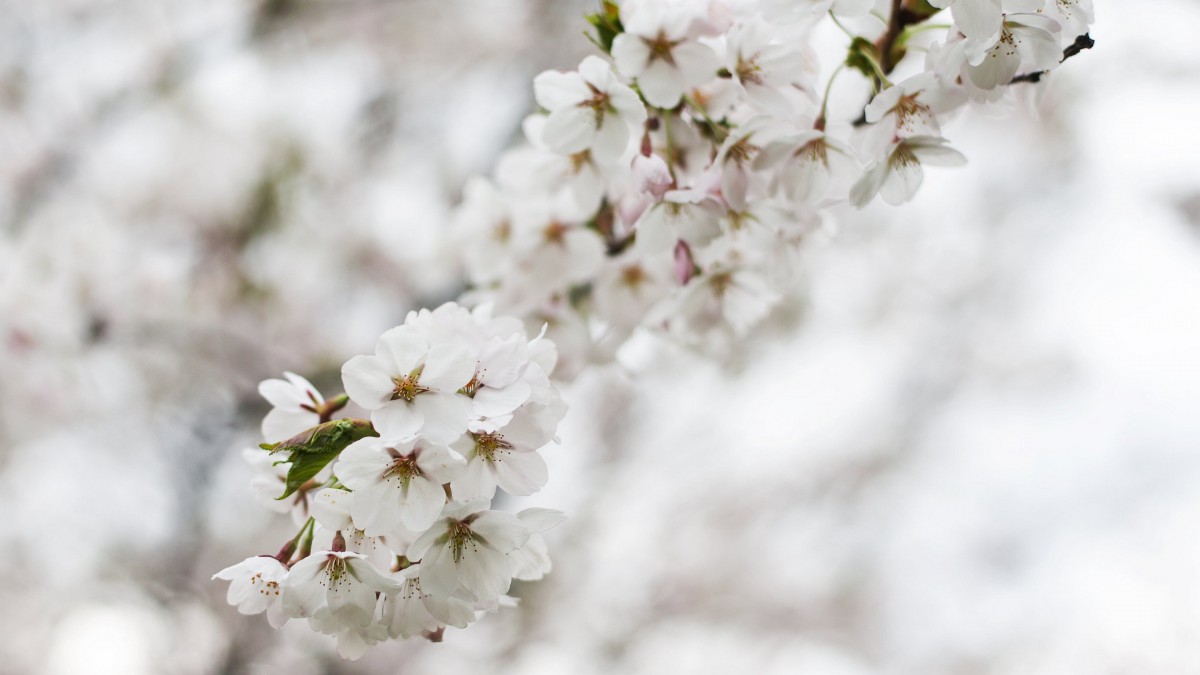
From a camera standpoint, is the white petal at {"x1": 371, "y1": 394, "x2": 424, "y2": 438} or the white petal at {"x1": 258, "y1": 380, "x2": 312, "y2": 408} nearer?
the white petal at {"x1": 371, "y1": 394, "x2": 424, "y2": 438}

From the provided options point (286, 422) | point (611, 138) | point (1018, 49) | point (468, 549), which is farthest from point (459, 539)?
point (1018, 49)

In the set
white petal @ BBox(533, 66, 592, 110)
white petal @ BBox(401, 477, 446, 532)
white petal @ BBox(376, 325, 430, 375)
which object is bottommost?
white petal @ BBox(401, 477, 446, 532)

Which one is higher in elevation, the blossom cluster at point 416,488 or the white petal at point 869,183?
the white petal at point 869,183

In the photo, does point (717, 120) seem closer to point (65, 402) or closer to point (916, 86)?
point (916, 86)

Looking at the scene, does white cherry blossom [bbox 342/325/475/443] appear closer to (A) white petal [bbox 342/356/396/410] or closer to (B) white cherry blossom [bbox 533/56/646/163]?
(A) white petal [bbox 342/356/396/410]

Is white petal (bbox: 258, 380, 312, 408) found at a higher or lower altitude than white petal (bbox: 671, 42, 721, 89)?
lower

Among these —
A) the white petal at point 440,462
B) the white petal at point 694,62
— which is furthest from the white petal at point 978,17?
the white petal at point 440,462

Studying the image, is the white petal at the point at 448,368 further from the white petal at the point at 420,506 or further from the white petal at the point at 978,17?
the white petal at the point at 978,17

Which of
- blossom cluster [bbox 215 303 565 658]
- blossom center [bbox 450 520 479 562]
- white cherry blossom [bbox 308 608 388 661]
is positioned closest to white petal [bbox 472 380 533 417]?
blossom cluster [bbox 215 303 565 658]
